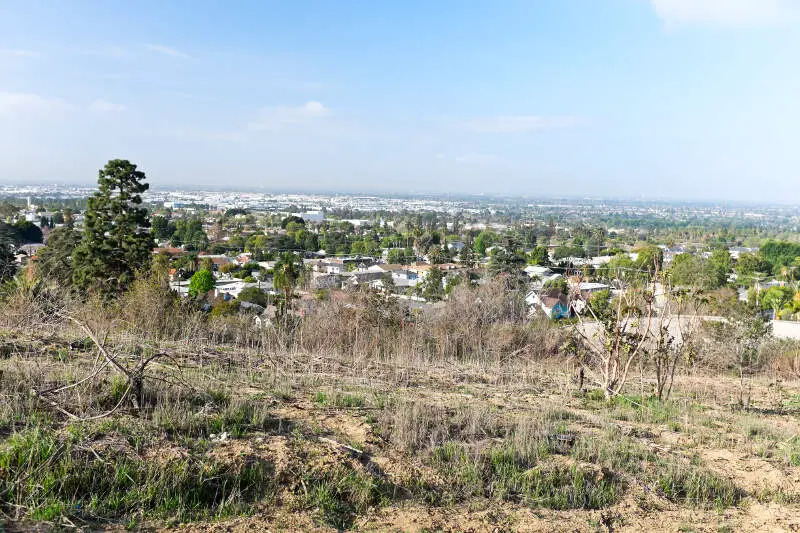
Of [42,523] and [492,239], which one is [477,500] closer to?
[42,523]

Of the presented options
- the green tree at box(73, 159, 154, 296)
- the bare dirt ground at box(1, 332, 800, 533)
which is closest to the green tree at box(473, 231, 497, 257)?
the green tree at box(73, 159, 154, 296)

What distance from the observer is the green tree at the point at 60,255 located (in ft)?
66.8

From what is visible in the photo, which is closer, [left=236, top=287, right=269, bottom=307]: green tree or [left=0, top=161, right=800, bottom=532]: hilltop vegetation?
[left=0, top=161, right=800, bottom=532]: hilltop vegetation

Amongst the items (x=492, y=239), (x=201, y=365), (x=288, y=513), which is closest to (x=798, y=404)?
(x=288, y=513)

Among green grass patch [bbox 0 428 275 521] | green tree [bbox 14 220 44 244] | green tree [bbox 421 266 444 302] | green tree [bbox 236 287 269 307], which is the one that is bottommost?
green tree [bbox 236 287 269 307]

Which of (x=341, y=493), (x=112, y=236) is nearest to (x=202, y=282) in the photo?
(x=112, y=236)

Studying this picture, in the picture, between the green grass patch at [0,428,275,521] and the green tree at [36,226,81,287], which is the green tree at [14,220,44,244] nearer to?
the green tree at [36,226,81,287]

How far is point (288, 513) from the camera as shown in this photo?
118 inches

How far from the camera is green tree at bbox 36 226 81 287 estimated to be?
20.4 meters

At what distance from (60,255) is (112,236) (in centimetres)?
562

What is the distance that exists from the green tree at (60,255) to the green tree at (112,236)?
4.18 feet

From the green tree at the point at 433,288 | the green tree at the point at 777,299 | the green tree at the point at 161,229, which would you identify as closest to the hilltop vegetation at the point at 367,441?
the green tree at the point at 433,288

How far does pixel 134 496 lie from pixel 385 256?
47769 millimetres

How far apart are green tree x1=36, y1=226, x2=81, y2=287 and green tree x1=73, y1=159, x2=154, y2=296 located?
1.27m
